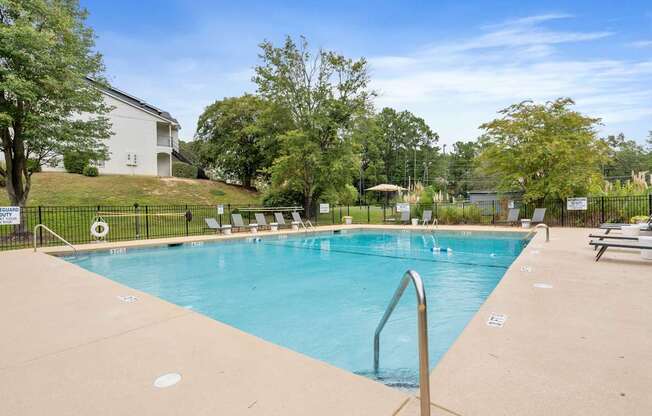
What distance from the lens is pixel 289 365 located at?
2.25 meters

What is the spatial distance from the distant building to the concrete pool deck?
68.5 feet

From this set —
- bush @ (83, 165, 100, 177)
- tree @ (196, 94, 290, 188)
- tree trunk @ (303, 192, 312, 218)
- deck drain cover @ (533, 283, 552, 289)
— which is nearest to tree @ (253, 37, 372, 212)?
tree trunk @ (303, 192, 312, 218)

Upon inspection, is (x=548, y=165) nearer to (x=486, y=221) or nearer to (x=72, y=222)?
(x=486, y=221)

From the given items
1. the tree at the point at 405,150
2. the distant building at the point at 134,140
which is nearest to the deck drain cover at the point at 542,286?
the distant building at the point at 134,140

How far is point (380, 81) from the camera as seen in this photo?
57.4 feet

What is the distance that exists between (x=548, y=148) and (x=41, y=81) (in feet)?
56.0

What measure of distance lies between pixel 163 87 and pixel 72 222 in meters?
7.34

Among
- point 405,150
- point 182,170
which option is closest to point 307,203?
point 182,170

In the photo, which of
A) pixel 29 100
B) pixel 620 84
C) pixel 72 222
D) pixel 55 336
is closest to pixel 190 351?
pixel 55 336

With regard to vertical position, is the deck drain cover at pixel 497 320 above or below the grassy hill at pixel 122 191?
below

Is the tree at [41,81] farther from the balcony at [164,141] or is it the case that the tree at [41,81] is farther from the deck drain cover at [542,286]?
the balcony at [164,141]

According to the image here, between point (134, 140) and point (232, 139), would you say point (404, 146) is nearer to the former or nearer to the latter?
point (232, 139)

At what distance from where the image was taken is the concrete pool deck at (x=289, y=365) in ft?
5.80

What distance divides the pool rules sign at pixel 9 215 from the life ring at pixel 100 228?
1.93 meters
